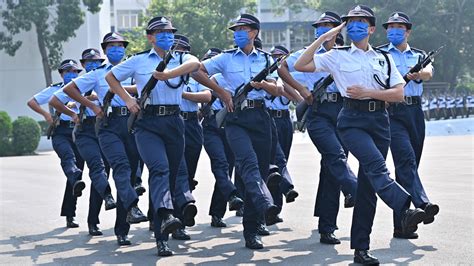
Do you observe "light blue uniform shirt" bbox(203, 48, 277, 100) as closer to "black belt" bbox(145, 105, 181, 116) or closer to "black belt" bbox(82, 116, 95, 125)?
"black belt" bbox(145, 105, 181, 116)

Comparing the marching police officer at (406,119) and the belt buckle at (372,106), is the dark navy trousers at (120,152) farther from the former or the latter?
the belt buckle at (372,106)

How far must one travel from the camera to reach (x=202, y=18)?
55.6m

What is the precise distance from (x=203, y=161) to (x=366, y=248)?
1772 centimetres

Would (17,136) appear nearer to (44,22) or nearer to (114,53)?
(44,22)

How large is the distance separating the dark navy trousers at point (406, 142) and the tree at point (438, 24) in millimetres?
44239

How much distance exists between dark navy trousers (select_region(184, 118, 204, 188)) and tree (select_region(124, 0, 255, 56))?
44422mm

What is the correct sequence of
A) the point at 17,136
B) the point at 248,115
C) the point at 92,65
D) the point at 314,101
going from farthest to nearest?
1. the point at 17,136
2. the point at 92,65
3. the point at 314,101
4. the point at 248,115

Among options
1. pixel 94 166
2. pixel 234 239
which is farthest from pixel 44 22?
pixel 234 239

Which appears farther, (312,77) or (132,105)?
(312,77)

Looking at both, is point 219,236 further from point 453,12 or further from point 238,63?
point 453,12

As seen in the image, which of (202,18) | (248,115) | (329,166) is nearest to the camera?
(248,115)

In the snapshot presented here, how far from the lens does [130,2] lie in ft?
304

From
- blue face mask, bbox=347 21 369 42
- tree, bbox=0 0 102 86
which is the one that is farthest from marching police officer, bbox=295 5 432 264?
tree, bbox=0 0 102 86

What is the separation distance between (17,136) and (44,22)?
12237 millimetres
